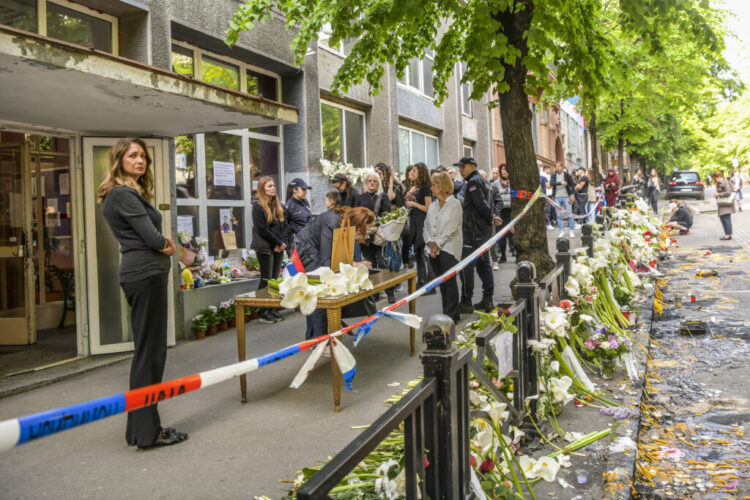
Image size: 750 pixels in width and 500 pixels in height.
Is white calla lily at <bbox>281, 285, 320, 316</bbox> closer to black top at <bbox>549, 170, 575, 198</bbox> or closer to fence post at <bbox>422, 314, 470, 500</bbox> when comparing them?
fence post at <bbox>422, 314, 470, 500</bbox>

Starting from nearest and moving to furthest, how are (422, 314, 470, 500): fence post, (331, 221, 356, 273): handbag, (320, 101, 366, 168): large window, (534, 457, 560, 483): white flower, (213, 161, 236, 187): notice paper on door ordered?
1. (422, 314, 470, 500): fence post
2. (534, 457, 560, 483): white flower
3. (331, 221, 356, 273): handbag
4. (213, 161, 236, 187): notice paper on door
5. (320, 101, 366, 168): large window

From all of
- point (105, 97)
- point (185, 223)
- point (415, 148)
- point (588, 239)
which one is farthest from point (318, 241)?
point (415, 148)

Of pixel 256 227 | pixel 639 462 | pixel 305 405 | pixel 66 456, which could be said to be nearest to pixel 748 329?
pixel 639 462

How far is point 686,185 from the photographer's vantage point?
126ft

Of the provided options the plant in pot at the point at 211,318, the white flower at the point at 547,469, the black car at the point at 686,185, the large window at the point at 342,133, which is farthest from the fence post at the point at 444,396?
the black car at the point at 686,185

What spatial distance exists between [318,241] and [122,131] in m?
2.49

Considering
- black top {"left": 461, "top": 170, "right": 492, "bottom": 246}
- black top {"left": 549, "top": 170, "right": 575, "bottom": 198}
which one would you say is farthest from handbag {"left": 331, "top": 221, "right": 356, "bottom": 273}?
black top {"left": 549, "top": 170, "right": 575, "bottom": 198}

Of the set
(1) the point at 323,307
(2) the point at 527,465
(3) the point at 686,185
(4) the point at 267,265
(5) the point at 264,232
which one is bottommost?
(2) the point at 527,465

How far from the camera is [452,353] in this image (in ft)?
8.23

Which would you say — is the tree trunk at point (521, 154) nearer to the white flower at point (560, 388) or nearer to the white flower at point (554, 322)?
the white flower at point (554, 322)

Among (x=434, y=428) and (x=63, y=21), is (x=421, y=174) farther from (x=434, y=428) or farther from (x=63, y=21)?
(x=434, y=428)

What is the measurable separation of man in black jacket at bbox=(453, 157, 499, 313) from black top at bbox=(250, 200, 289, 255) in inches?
96.2

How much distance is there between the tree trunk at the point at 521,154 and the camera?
7195 mm

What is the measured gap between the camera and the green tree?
6.32 m
